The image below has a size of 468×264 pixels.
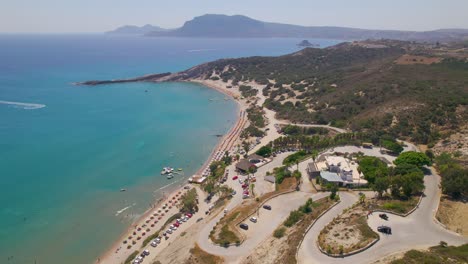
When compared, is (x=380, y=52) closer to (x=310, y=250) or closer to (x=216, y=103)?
(x=216, y=103)

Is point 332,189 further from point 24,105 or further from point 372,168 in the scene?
point 24,105

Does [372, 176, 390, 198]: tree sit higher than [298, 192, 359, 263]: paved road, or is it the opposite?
[372, 176, 390, 198]: tree

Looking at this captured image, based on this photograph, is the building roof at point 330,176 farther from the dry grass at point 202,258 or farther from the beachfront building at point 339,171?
the dry grass at point 202,258

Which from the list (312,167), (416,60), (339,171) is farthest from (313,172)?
(416,60)

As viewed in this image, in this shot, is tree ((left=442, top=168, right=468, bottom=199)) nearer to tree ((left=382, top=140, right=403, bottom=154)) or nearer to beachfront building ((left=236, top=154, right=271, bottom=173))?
tree ((left=382, top=140, right=403, bottom=154))

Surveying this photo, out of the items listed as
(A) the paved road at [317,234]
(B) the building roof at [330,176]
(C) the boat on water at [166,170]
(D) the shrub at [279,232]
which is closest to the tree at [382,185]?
(A) the paved road at [317,234]

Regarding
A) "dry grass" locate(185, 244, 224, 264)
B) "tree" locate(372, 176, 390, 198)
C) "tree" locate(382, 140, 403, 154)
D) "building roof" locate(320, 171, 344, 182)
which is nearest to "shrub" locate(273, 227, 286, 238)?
"dry grass" locate(185, 244, 224, 264)

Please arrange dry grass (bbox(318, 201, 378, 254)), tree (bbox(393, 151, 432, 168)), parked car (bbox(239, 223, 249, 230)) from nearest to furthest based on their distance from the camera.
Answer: dry grass (bbox(318, 201, 378, 254)) < parked car (bbox(239, 223, 249, 230)) < tree (bbox(393, 151, 432, 168))
